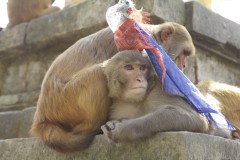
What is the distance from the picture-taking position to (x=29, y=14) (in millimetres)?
9680

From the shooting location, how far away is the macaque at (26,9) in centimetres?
927

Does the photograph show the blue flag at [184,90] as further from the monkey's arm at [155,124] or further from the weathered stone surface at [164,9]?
the weathered stone surface at [164,9]

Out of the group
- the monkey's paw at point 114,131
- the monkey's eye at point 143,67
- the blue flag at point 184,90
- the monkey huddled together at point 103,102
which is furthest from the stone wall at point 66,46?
the blue flag at point 184,90

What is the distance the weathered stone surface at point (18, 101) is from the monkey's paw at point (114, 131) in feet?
9.55

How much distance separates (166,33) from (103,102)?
1012mm

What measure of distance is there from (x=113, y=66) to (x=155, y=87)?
350 millimetres

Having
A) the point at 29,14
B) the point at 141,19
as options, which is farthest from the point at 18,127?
the point at 29,14

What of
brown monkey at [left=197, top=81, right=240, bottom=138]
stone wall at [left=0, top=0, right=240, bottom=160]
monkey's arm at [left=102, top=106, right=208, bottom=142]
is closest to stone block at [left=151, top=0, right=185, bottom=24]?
stone wall at [left=0, top=0, right=240, bottom=160]

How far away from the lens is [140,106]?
3.50 m

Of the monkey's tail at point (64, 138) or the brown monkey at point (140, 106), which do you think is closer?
the brown monkey at point (140, 106)

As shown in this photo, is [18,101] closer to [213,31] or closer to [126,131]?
[213,31]

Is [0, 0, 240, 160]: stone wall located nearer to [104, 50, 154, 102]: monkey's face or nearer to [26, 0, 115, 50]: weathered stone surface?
[26, 0, 115, 50]: weathered stone surface

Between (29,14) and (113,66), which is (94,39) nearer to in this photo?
(113,66)

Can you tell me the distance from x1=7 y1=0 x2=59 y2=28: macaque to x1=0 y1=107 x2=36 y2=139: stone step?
12.2 feet
